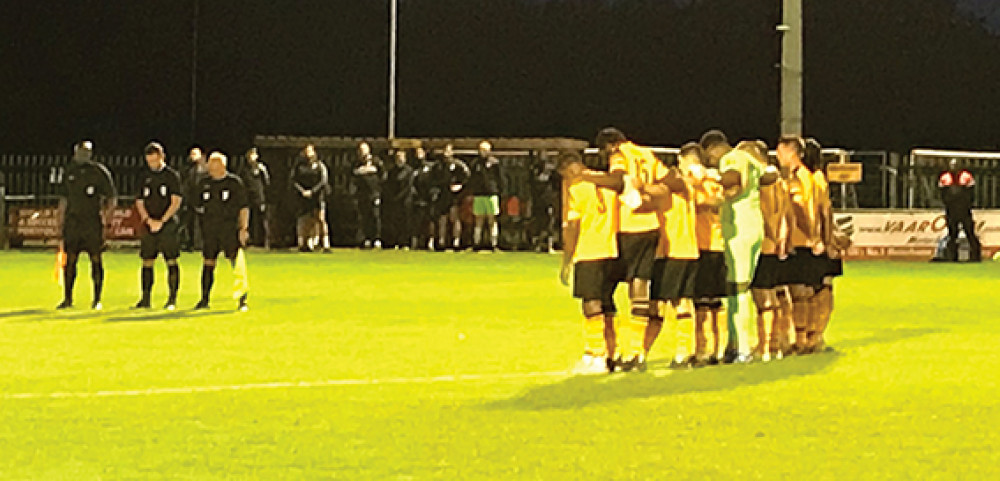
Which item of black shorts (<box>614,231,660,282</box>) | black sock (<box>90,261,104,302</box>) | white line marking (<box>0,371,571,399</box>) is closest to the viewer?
white line marking (<box>0,371,571,399</box>)

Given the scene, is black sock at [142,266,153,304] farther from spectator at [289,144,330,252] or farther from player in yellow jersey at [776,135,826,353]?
spectator at [289,144,330,252]

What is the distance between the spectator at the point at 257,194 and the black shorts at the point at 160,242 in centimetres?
1101

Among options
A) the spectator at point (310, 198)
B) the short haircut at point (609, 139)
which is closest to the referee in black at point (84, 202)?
the short haircut at point (609, 139)

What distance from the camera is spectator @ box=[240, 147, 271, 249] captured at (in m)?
32.7

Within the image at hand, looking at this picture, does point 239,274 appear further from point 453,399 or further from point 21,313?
point 453,399

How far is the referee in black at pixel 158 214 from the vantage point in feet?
63.5

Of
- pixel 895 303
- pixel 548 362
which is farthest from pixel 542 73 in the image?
pixel 548 362

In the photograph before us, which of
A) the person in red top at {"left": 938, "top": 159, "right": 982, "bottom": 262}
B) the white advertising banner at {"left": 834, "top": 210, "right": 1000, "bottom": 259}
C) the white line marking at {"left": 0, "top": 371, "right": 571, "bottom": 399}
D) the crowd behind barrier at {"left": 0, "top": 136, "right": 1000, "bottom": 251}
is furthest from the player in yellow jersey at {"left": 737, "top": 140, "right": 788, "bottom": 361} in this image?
the crowd behind barrier at {"left": 0, "top": 136, "right": 1000, "bottom": 251}

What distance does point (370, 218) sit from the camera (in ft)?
116

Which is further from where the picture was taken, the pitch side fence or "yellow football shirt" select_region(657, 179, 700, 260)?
the pitch side fence

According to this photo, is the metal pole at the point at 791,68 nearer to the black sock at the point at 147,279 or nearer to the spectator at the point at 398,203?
the black sock at the point at 147,279

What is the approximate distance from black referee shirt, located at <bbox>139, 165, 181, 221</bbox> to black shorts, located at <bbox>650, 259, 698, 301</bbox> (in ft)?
24.8

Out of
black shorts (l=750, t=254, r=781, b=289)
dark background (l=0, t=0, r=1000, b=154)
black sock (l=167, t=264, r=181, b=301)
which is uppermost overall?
dark background (l=0, t=0, r=1000, b=154)

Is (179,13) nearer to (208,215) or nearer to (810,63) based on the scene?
(810,63)
